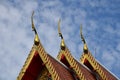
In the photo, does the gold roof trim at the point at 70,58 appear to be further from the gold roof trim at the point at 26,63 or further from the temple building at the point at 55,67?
the gold roof trim at the point at 26,63

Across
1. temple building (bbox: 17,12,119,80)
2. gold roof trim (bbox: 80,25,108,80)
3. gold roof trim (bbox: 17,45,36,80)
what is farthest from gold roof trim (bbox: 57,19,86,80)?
gold roof trim (bbox: 17,45,36,80)

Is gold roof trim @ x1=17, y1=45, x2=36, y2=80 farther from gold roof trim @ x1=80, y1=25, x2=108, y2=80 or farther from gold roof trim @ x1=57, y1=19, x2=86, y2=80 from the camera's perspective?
gold roof trim @ x1=80, y1=25, x2=108, y2=80

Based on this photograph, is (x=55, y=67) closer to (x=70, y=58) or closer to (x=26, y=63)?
(x=26, y=63)

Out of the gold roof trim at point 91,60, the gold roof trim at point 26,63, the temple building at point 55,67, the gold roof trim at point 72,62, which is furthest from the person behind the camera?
the gold roof trim at point 91,60

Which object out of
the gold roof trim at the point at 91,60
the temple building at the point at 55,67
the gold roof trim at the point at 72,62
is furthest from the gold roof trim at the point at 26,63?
the gold roof trim at the point at 91,60

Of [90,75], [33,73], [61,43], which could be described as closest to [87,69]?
[90,75]

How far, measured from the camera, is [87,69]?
20.5 m

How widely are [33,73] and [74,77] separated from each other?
5.72ft

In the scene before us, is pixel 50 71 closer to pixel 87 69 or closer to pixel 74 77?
pixel 74 77

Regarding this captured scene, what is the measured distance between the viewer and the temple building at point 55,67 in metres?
17.8

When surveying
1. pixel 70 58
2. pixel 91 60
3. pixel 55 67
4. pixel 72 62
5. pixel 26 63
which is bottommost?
pixel 55 67

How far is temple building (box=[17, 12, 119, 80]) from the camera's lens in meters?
17.8

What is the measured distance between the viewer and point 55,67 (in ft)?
58.4

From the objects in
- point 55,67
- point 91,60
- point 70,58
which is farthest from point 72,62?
point 91,60
